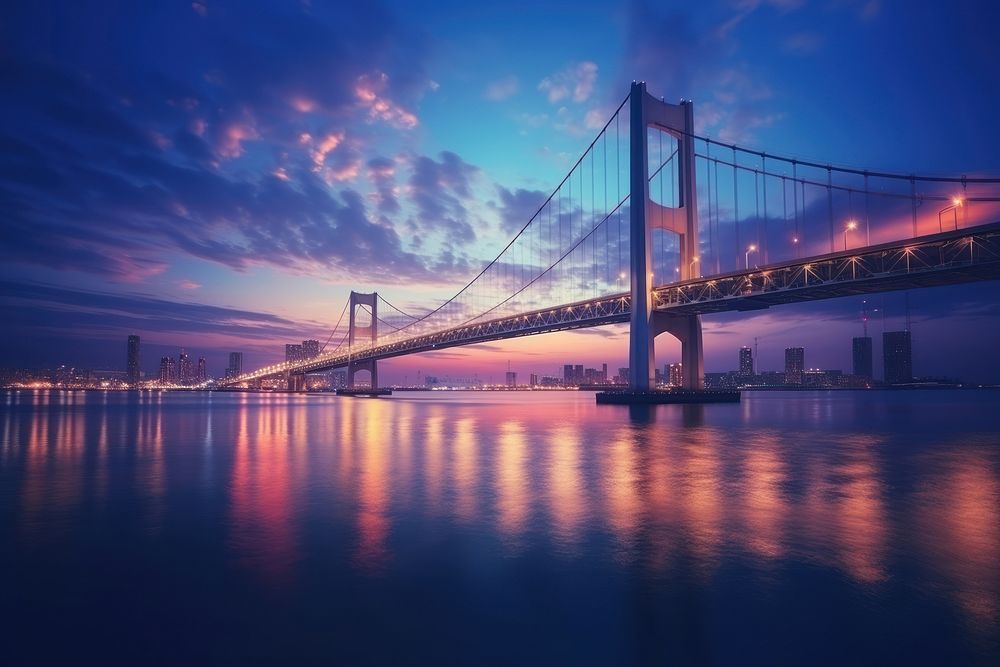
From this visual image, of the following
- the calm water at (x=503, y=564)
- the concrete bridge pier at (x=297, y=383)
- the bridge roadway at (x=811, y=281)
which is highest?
the bridge roadway at (x=811, y=281)

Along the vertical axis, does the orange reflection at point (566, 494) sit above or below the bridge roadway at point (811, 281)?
below

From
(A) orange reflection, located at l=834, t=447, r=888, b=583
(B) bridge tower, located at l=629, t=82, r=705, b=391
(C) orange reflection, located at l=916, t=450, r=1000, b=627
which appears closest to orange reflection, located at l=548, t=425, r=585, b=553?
(A) orange reflection, located at l=834, t=447, r=888, b=583

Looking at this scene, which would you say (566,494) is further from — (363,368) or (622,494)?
(363,368)

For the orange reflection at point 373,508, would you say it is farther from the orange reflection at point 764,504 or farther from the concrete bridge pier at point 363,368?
the concrete bridge pier at point 363,368

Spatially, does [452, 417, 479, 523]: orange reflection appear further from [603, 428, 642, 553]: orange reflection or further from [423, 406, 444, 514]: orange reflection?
[603, 428, 642, 553]: orange reflection

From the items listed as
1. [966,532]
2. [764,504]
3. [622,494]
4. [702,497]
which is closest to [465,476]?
[622,494]

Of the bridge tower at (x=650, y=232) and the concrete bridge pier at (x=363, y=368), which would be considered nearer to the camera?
the bridge tower at (x=650, y=232)

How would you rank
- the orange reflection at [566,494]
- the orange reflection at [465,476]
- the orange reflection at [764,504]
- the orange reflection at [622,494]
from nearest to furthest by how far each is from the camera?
the orange reflection at [764,504]
the orange reflection at [566,494]
the orange reflection at [622,494]
the orange reflection at [465,476]

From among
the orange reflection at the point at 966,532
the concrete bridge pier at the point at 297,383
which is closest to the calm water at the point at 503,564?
the orange reflection at the point at 966,532
